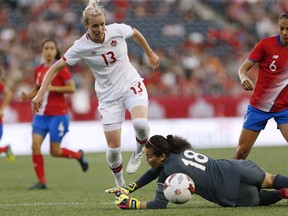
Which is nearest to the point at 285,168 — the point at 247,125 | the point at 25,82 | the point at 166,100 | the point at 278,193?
the point at 247,125

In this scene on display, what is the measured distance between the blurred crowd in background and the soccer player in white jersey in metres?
14.2

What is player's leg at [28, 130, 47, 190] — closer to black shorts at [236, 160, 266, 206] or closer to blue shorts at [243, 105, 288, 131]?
blue shorts at [243, 105, 288, 131]

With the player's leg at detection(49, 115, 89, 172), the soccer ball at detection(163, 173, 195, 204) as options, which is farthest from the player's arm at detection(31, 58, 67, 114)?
the player's leg at detection(49, 115, 89, 172)

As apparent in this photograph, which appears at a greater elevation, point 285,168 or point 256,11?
point 256,11

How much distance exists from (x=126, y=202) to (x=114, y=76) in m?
2.11

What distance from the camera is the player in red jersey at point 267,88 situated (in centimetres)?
1006

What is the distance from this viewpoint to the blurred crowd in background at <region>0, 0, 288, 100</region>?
1049 inches

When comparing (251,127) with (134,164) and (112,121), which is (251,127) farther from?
(112,121)

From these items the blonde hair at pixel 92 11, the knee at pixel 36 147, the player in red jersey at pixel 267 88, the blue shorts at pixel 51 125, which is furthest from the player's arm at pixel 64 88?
the player in red jersey at pixel 267 88

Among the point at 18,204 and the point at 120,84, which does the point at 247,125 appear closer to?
the point at 120,84

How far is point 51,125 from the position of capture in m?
13.7

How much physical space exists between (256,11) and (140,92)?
20.8 m

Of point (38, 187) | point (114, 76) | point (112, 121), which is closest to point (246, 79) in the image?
point (114, 76)

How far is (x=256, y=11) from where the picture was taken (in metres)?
30.7
